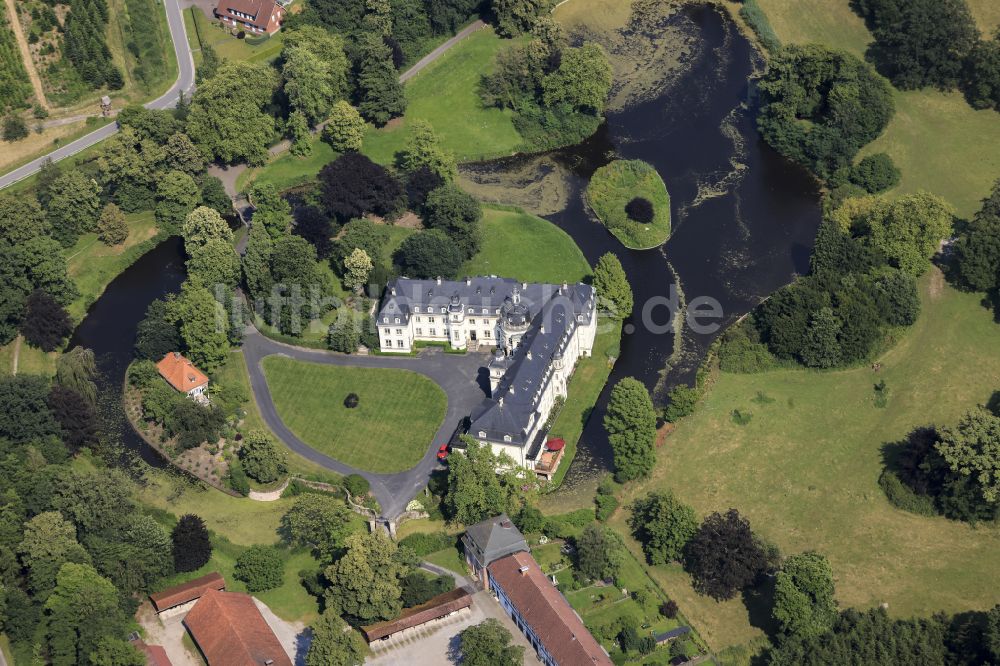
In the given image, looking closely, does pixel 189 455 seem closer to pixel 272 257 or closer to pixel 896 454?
pixel 272 257

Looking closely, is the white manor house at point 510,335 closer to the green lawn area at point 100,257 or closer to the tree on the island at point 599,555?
the tree on the island at point 599,555

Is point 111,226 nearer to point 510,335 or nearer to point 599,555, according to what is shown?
point 510,335

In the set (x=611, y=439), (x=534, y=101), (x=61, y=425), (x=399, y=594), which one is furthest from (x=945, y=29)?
(x=61, y=425)

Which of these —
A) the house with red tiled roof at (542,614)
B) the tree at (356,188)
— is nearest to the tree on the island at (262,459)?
the house with red tiled roof at (542,614)

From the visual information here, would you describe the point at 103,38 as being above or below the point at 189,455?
above

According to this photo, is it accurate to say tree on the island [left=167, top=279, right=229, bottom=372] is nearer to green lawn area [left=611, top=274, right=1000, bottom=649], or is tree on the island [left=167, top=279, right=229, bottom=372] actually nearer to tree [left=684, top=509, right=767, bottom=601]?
green lawn area [left=611, top=274, right=1000, bottom=649]

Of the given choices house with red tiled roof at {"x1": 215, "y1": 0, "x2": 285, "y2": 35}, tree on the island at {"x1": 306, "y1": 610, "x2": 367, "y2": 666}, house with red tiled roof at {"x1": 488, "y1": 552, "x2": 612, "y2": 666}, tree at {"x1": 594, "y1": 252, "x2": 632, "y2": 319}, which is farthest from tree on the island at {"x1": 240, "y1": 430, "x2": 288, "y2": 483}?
house with red tiled roof at {"x1": 215, "y1": 0, "x2": 285, "y2": 35}

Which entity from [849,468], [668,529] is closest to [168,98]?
[668,529]
